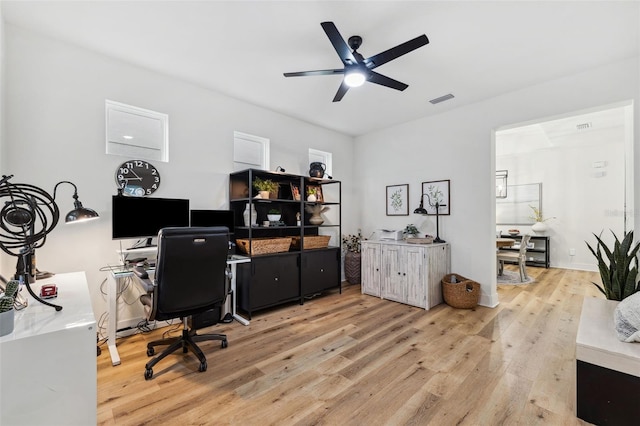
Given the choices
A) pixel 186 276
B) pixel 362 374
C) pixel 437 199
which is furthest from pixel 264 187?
pixel 437 199

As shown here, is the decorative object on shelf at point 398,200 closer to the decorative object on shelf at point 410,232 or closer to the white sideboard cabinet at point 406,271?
the decorative object on shelf at point 410,232

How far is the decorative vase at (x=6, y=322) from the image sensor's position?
1.02m

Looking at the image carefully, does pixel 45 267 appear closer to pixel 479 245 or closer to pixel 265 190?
pixel 265 190

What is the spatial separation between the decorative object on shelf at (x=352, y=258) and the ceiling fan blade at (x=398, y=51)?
3.26m

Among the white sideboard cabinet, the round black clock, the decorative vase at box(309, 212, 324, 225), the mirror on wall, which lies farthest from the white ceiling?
the mirror on wall

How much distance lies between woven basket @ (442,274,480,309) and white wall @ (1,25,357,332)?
10.6 feet

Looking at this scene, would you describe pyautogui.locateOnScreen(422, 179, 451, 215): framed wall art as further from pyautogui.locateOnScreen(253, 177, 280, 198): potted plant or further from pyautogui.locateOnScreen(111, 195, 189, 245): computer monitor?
pyautogui.locateOnScreen(111, 195, 189, 245): computer monitor

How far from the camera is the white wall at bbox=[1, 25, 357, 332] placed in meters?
2.32

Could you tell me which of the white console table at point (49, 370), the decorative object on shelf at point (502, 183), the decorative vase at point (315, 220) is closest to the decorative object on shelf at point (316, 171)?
the decorative vase at point (315, 220)

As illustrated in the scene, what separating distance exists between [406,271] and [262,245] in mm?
2009

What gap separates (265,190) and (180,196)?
39.2 inches

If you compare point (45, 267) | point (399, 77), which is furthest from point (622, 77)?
point (45, 267)

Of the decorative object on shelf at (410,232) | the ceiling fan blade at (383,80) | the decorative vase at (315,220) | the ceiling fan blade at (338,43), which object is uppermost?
the ceiling fan blade at (338,43)

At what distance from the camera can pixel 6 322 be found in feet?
3.41
